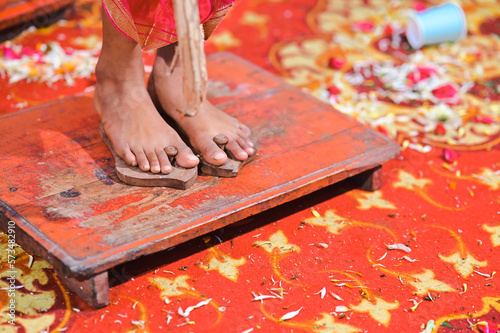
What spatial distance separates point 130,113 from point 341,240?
2.22 feet

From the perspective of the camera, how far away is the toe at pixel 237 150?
1.58 metres

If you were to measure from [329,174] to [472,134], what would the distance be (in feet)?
2.73

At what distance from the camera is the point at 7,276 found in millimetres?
1418

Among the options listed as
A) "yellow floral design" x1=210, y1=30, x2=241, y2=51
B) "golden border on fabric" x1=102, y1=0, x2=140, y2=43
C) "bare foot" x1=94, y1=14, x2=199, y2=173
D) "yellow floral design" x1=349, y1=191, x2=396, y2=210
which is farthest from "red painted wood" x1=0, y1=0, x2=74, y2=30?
"yellow floral design" x1=349, y1=191, x2=396, y2=210

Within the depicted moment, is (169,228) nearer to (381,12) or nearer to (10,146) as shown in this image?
(10,146)

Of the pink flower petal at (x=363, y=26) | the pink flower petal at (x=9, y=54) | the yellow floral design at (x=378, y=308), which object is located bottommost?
the yellow floral design at (x=378, y=308)

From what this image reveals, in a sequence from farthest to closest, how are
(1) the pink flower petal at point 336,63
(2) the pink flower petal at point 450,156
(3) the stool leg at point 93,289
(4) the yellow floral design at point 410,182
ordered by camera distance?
(1) the pink flower petal at point 336,63 < (2) the pink flower petal at point 450,156 < (4) the yellow floral design at point 410,182 < (3) the stool leg at point 93,289

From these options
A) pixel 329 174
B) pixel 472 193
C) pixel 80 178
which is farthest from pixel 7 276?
pixel 472 193

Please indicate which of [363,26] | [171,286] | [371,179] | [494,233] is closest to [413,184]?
[371,179]

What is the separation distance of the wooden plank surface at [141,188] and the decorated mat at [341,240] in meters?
0.11

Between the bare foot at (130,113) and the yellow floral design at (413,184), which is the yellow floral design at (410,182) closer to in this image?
the yellow floral design at (413,184)

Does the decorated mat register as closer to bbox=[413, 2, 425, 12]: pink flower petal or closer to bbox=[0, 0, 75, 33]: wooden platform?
bbox=[0, 0, 75, 33]: wooden platform

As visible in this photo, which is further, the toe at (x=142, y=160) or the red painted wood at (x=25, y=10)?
the red painted wood at (x=25, y=10)

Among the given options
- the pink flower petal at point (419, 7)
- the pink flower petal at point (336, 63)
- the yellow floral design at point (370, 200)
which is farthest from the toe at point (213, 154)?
the pink flower petal at point (419, 7)
